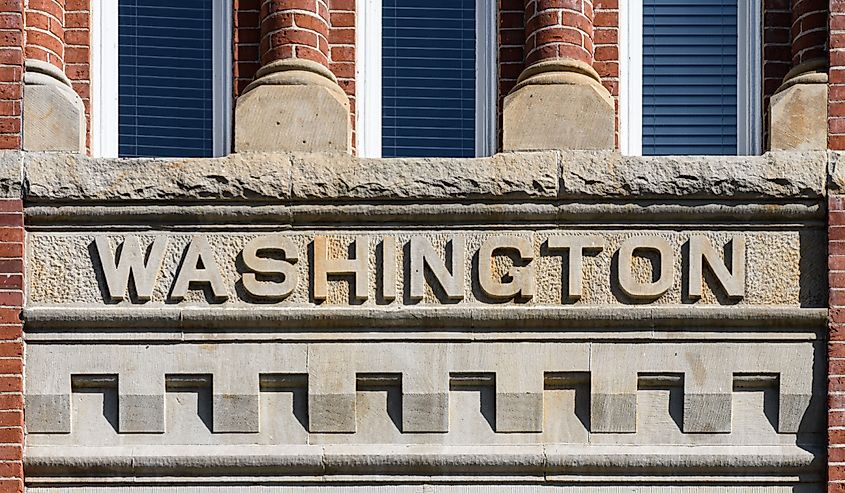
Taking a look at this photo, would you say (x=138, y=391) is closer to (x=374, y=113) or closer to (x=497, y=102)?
(x=374, y=113)

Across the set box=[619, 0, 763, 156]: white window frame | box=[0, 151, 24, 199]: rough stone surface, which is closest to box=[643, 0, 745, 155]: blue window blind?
box=[619, 0, 763, 156]: white window frame

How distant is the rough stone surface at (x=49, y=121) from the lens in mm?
7102

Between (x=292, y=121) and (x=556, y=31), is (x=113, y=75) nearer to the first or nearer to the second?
(x=292, y=121)

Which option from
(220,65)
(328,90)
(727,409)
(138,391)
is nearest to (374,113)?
(328,90)

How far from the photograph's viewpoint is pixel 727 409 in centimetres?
696

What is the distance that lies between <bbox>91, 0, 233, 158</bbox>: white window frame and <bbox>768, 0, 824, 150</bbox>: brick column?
304 cm

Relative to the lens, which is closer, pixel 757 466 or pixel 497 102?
pixel 757 466

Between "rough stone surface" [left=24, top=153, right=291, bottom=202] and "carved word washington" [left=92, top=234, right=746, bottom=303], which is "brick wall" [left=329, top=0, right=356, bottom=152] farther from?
"carved word washington" [left=92, top=234, right=746, bottom=303]

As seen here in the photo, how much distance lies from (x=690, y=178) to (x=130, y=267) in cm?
300

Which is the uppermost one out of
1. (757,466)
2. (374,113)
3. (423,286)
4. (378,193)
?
(374,113)

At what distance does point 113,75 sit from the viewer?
760cm

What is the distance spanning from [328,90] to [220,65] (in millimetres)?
799

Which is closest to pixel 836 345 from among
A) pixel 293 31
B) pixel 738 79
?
pixel 738 79

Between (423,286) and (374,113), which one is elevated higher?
(374,113)
